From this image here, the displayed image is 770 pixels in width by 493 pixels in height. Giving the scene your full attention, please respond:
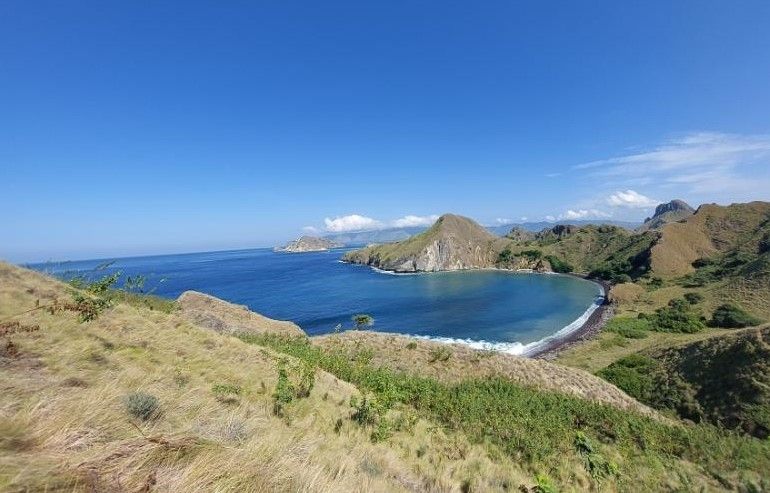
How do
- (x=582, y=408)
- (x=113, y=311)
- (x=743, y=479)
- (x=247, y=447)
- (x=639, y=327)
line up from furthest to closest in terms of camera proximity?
1. (x=639, y=327)
2. (x=582, y=408)
3. (x=113, y=311)
4. (x=743, y=479)
5. (x=247, y=447)

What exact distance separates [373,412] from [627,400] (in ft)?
59.6

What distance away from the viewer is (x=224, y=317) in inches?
952

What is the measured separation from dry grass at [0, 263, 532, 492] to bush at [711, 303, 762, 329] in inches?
2622

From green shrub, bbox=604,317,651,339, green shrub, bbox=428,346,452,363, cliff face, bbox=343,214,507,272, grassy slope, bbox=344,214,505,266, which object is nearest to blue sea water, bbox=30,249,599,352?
green shrub, bbox=604,317,651,339

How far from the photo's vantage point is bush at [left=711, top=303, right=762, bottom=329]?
175 feet

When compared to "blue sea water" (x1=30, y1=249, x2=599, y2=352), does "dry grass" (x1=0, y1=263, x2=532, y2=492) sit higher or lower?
higher

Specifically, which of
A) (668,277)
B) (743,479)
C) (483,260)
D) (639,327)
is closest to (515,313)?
(639,327)

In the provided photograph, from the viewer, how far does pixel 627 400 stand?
20.9 meters

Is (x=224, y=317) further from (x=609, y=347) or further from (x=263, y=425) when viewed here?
(x=609, y=347)

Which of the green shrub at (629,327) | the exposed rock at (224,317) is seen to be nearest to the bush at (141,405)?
the exposed rock at (224,317)

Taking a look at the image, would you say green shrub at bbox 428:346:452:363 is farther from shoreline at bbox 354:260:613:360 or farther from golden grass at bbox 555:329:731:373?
golden grass at bbox 555:329:731:373

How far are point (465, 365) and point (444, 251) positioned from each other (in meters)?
147

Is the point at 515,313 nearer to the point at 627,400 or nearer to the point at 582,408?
the point at 627,400

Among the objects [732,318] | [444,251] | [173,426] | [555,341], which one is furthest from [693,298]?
[444,251]
